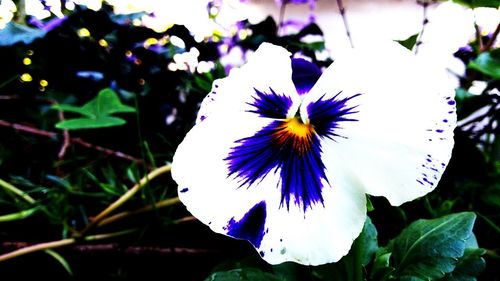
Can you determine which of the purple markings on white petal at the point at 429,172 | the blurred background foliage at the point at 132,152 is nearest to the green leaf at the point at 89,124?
the blurred background foliage at the point at 132,152

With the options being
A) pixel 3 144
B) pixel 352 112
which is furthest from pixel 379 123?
pixel 3 144

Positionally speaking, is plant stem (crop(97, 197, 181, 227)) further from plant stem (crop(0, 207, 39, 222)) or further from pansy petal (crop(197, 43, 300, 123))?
pansy petal (crop(197, 43, 300, 123))

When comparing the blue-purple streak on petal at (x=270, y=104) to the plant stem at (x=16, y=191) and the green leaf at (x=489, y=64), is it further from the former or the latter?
the plant stem at (x=16, y=191)

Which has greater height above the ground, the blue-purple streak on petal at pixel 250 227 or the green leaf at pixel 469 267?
the blue-purple streak on petal at pixel 250 227

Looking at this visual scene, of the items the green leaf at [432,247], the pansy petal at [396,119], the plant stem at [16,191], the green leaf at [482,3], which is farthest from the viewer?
the plant stem at [16,191]

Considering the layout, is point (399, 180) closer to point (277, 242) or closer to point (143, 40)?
point (277, 242)

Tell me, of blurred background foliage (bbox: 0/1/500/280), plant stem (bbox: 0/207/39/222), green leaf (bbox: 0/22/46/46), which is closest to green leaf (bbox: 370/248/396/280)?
blurred background foliage (bbox: 0/1/500/280)

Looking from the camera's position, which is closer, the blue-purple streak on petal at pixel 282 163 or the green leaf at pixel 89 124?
the blue-purple streak on petal at pixel 282 163

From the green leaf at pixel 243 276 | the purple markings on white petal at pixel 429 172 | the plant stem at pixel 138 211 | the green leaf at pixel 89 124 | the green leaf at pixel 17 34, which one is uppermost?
the purple markings on white petal at pixel 429 172
